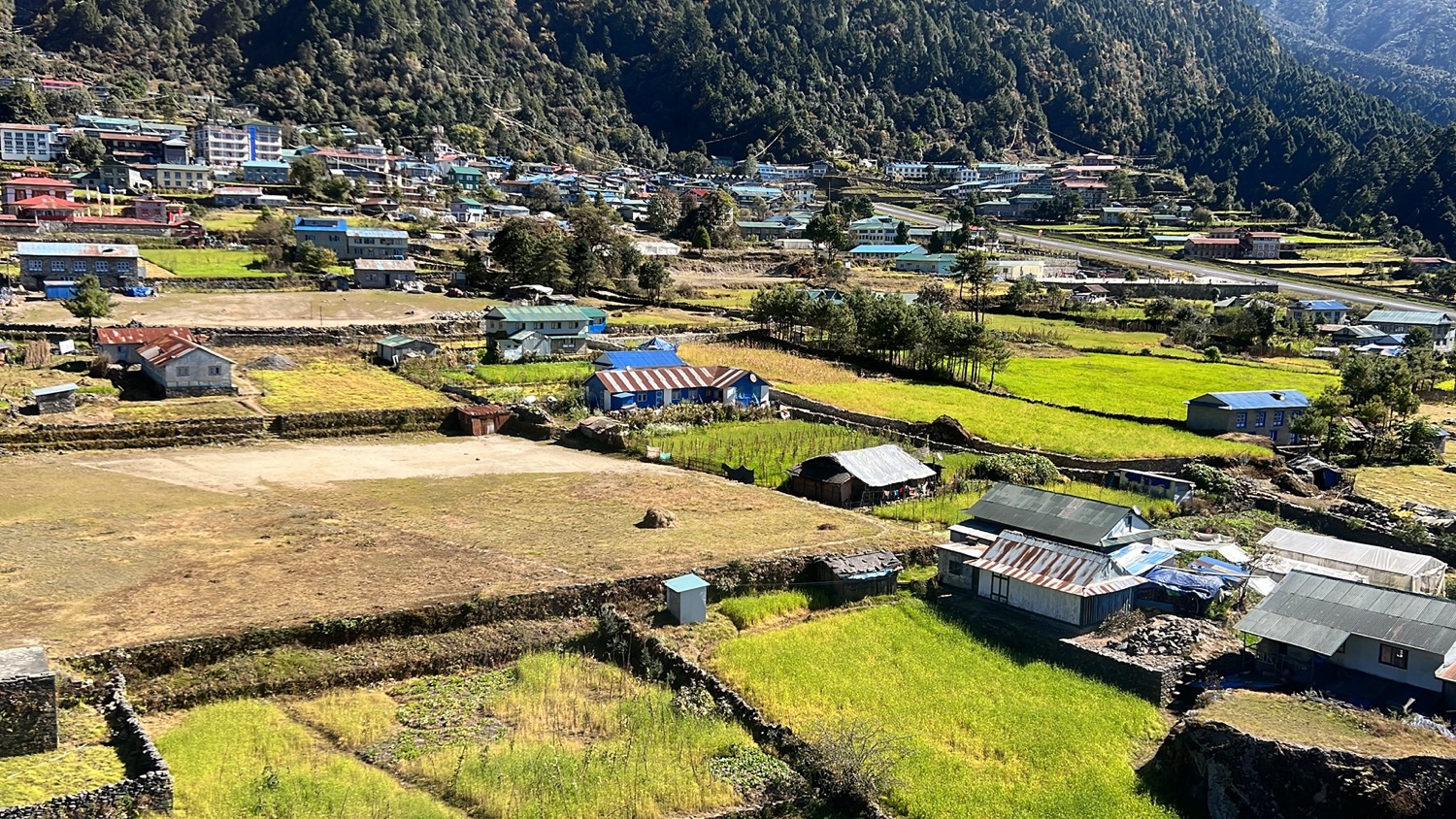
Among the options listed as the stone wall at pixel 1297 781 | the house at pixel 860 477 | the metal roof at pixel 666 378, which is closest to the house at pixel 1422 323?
the metal roof at pixel 666 378

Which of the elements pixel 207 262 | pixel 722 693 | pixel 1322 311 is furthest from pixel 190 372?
pixel 1322 311

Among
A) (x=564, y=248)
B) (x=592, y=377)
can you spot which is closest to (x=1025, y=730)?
(x=592, y=377)

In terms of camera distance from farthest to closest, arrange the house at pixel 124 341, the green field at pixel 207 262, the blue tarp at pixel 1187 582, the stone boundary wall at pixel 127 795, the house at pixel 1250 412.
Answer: the green field at pixel 207 262, the house at pixel 124 341, the house at pixel 1250 412, the blue tarp at pixel 1187 582, the stone boundary wall at pixel 127 795

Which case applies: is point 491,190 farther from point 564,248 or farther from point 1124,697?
point 1124,697

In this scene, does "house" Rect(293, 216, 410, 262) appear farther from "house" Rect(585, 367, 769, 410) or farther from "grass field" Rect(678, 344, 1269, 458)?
"house" Rect(585, 367, 769, 410)

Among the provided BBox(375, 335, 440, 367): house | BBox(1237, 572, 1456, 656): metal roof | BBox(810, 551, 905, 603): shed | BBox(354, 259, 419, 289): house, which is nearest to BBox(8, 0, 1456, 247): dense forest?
BBox(354, 259, 419, 289): house

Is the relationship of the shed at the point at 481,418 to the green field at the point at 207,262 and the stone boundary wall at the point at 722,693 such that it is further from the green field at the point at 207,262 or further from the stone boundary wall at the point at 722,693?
the green field at the point at 207,262

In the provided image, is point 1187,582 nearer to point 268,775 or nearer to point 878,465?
point 878,465
